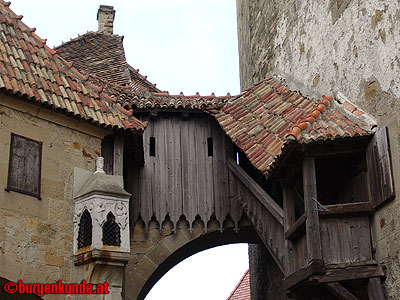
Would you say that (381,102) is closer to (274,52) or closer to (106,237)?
(106,237)

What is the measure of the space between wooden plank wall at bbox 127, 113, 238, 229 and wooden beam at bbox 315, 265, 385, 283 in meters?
3.45

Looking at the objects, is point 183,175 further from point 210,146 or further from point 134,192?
point 134,192

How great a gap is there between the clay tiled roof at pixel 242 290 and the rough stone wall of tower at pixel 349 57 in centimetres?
702

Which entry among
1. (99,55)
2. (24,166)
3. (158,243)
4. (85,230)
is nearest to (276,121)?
(158,243)

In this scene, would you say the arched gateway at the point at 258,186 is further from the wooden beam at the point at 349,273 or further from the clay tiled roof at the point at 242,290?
the clay tiled roof at the point at 242,290

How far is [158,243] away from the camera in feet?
36.8

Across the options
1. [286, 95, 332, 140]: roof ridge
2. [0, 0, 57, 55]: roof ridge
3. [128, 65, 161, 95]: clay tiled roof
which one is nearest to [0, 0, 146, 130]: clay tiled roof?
[0, 0, 57, 55]: roof ridge

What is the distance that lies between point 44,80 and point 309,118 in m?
3.47

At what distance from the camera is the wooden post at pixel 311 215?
798 centimetres

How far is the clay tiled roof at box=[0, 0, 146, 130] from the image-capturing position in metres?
8.45

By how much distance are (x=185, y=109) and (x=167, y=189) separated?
1405 millimetres

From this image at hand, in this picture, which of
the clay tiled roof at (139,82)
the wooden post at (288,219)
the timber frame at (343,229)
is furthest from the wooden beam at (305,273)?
the clay tiled roof at (139,82)

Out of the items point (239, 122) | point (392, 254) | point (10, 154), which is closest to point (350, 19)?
point (239, 122)

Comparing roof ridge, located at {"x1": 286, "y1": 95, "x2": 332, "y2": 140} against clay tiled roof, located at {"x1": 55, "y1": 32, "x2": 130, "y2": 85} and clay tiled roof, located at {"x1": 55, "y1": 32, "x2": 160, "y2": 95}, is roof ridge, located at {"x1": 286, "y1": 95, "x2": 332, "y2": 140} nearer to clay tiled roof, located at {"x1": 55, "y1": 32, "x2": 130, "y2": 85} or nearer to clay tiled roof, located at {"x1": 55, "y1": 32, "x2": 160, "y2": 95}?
clay tiled roof, located at {"x1": 55, "y1": 32, "x2": 160, "y2": 95}
